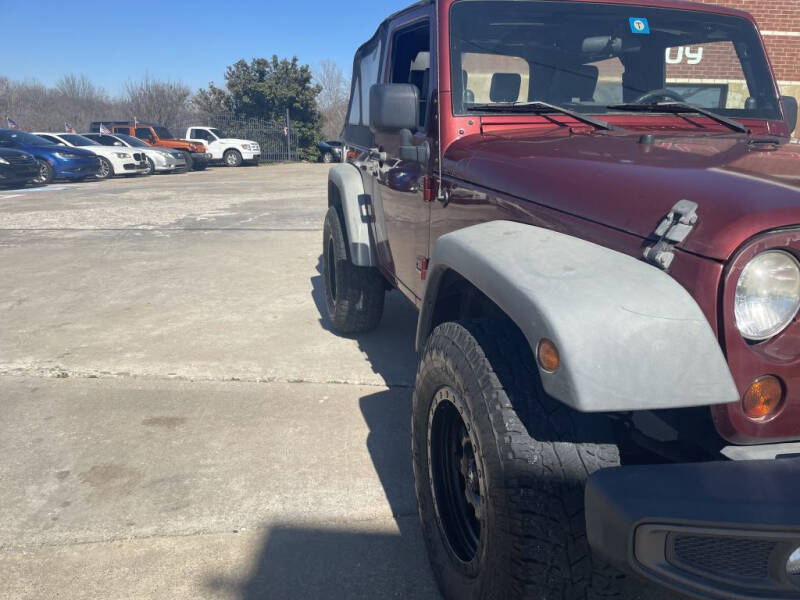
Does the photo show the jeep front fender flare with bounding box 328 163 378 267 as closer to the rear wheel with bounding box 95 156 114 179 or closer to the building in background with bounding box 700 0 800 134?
the building in background with bounding box 700 0 800 134

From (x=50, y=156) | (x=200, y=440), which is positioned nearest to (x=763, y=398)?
(x=200, y=440)

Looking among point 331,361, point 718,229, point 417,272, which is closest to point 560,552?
point 718,229

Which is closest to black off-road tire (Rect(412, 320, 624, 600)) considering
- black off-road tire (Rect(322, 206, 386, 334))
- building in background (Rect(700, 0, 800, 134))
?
black off-road tire (Rect(322, 206, 386, 334))

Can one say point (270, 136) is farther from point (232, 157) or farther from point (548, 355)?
point (548, 355)

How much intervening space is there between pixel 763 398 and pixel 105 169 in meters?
20.3

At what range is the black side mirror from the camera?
3046mm

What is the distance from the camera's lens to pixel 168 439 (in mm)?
3238

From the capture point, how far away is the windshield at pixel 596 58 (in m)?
2.73

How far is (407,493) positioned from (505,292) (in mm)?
1427

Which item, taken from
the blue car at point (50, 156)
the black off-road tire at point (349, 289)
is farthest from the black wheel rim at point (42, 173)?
the black off-road tire at point (349, 289)

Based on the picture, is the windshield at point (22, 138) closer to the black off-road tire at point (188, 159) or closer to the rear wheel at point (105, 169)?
the rear wheel at point (105, 169)

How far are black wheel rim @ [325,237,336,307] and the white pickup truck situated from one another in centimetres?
2207

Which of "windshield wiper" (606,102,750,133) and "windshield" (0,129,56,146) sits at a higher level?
"windshield wiper" (606,102,750,133)

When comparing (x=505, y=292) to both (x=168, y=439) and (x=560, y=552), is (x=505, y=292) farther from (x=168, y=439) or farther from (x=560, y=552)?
(x=168, y=439)
